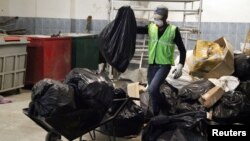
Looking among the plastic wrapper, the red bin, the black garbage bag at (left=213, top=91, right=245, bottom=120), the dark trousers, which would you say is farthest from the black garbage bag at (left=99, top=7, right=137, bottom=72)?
the red bin

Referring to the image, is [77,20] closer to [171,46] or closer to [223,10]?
[223,10]

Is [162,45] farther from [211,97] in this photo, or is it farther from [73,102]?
[73,102]

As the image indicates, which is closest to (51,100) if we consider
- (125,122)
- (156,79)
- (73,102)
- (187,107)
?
(73,102)

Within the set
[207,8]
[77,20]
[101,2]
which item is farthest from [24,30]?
[207,8]

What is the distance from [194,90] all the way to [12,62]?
3040mm

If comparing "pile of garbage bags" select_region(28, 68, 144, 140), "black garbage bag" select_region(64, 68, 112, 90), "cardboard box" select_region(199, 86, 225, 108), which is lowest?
"cardboard box" select_region(199, 86, 225, 108)

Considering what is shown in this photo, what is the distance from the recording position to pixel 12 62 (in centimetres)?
572

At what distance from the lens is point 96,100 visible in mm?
3012

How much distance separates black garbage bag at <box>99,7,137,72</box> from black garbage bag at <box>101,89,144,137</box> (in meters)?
0.36

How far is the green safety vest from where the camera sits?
3775mm

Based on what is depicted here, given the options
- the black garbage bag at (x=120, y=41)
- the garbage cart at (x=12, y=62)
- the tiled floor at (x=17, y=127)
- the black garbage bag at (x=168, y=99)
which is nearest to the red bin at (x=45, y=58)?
the garbage cart at (x=12, y=62)

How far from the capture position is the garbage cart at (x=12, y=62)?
550 cm

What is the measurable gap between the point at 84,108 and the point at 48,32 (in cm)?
545

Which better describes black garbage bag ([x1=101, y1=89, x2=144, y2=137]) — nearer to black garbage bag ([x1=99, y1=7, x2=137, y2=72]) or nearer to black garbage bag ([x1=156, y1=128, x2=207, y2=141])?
black garbage bag ([x1=99, y1=7, x2=137, y2=72])
